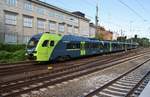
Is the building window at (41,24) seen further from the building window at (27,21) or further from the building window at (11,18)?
the building window at (11,18)

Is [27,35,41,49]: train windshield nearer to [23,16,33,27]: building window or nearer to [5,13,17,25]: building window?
[5,13,17,25]: building window

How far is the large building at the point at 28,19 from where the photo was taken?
4423 centimetres

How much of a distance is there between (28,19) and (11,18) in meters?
5.19

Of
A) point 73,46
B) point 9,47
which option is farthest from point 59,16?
point 73,46

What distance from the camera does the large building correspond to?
145 ft

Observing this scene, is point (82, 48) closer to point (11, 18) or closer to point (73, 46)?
point (73, 46)

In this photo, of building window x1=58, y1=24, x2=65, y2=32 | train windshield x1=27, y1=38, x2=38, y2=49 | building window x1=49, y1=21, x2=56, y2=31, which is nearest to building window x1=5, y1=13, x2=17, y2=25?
building window x1=49, y1=21, x2=56, y2=31

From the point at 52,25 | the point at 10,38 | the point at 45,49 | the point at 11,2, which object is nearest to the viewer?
the point at 45,49

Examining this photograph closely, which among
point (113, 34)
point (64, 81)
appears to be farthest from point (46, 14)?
point (113, 34)

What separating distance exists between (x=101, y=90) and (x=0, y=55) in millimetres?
18454

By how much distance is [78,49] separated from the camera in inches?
1199

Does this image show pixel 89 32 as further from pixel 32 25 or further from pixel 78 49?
pixel 78 49

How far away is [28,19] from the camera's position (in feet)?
164

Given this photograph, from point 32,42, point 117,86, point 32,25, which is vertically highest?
point 32,25
